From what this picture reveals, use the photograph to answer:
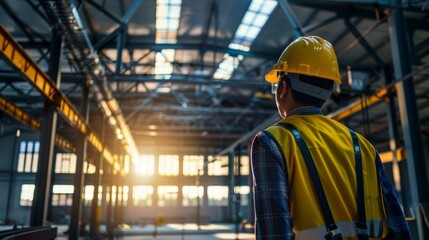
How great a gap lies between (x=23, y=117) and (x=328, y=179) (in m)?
17.5

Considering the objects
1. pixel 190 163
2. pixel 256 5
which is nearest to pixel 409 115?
pixel 256 5

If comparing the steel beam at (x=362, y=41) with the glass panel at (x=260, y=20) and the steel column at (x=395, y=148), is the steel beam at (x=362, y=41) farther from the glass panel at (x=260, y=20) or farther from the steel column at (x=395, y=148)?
the glass panel at (x=260, y=20)

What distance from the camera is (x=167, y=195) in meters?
34.6

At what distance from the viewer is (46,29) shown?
14.0m

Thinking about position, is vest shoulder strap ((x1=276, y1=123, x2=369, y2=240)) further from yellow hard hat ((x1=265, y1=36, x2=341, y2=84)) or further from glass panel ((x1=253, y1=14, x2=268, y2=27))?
glass panel ((x1=253, y1=14, x2=268, y2=27))

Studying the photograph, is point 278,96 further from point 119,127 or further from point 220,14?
point 119,127

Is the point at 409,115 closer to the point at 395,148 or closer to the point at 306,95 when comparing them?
the point at 395,148

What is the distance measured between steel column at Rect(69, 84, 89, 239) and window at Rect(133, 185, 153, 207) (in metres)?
19.4

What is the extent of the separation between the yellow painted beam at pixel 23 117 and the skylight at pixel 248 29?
30.2 ft

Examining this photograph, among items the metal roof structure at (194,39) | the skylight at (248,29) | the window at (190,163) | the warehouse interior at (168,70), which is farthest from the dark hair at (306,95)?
the window at (190,163)

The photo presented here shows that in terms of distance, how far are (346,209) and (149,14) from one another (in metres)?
13.0

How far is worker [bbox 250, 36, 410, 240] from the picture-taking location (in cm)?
136

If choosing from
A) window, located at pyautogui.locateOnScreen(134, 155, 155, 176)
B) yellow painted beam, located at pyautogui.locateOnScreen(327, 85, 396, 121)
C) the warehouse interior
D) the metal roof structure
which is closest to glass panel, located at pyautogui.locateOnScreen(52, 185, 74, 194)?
the warehouse interior

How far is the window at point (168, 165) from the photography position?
34875mm
